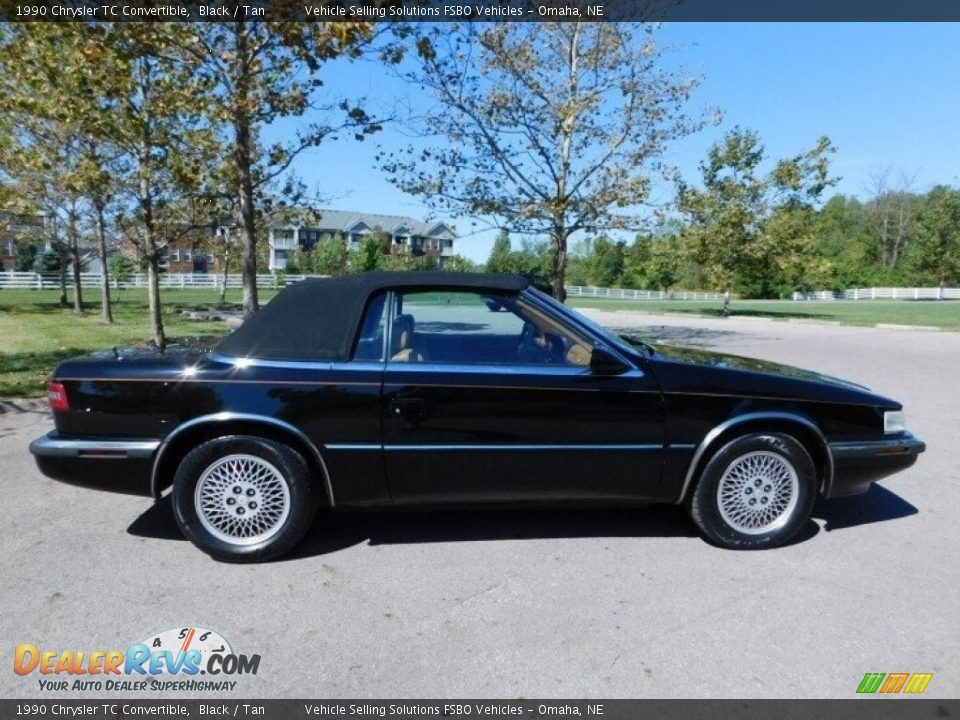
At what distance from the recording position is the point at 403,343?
3.60 meters

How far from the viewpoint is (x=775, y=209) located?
28.9 metres

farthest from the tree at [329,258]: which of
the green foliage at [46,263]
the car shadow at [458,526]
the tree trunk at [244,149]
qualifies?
the car shadow at [458,526]

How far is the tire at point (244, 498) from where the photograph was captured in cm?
343

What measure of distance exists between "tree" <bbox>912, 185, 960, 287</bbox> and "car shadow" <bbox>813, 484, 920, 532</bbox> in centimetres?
5982

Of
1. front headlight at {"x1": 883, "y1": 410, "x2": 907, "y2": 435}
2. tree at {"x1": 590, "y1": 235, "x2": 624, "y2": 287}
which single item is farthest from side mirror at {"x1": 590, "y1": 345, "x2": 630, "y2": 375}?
tree at {"x1": 590, "y1": 235, "x2": 624, "y2": 287}

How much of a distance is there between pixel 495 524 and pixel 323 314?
169 cm

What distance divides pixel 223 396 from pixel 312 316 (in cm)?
65

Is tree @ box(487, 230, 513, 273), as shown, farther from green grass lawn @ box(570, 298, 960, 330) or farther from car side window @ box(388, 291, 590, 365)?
car side window @ box(388, 291, 590, 365)

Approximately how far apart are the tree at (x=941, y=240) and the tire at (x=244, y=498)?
6299 centimetres

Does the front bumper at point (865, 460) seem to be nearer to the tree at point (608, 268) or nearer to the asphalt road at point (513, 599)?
the asphalt road at point (513, 599)

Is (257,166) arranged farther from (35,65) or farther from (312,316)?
(312,316)

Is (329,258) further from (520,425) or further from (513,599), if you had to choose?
(513,599)

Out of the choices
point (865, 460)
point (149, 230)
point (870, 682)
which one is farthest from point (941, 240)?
point (870, 682)

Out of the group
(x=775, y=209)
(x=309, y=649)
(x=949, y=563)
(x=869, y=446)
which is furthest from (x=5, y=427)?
(x=775, y=209)
